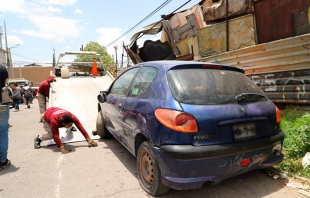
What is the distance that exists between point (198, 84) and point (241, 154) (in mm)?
850

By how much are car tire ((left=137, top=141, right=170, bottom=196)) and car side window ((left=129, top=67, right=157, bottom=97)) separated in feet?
2.40

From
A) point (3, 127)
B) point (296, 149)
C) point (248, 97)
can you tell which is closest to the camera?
point (248, 97)

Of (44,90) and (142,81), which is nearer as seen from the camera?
(142,81)

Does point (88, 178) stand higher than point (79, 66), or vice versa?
point (79, 66)

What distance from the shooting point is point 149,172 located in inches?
95.1

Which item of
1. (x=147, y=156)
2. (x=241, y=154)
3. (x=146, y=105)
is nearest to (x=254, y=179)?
(x=241, y=154)

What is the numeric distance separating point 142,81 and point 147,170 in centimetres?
119

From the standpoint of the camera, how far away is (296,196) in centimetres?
228

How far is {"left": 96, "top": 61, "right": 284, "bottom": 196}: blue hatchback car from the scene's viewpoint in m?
1.99

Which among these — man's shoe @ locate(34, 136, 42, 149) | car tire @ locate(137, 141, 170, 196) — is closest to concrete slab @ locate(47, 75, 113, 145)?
man's shoe @ locate(34, 136, 42, 149)

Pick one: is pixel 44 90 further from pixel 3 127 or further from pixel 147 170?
pixel 147 170

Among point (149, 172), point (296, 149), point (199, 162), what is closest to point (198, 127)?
point (199, 162)

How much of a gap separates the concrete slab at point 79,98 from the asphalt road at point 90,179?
0.93 meters

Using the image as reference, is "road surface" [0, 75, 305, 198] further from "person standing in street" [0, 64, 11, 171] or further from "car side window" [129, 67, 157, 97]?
"car side window" [129, 67, 157, 97]
